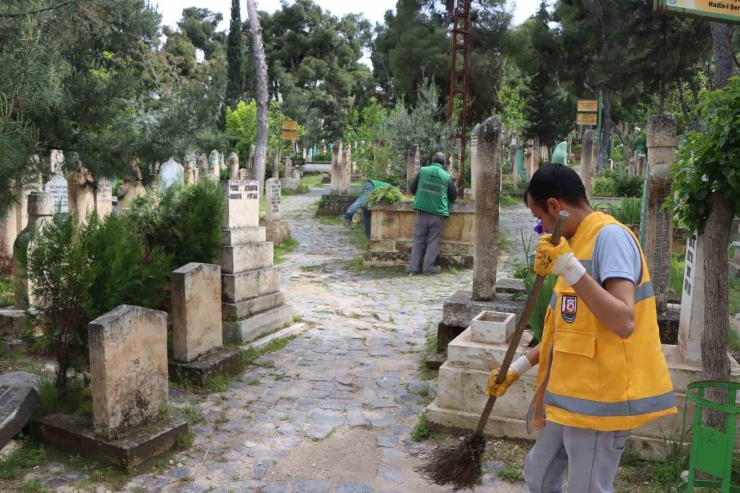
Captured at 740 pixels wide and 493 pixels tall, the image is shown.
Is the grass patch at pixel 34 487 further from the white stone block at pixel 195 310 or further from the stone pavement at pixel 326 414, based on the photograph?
the white stone block at pixel 195 310

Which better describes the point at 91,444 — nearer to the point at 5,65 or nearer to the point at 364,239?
the point at 5,65

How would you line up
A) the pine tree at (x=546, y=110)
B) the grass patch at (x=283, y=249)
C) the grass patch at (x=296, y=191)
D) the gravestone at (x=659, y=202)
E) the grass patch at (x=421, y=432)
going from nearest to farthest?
the grass patch at (x=421, y=432) → the gravestone at (x=659, y=202) → the grass patch at (x=283, y=249) → the grass patch at (x=296, y=191) → the pine tree at (x=546, y=110)

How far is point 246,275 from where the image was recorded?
6.89m

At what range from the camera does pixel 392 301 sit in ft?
29.7

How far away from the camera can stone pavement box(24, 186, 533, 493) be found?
396cm

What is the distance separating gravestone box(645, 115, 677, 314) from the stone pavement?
214cm

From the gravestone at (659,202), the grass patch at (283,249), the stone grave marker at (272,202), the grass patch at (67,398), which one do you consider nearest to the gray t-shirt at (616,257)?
the gravestone at (659,202)

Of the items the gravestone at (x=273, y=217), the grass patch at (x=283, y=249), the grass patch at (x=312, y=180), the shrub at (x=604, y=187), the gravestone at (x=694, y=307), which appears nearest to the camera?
the gravestone at (x=694, y=307)

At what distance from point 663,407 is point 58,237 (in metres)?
3.90

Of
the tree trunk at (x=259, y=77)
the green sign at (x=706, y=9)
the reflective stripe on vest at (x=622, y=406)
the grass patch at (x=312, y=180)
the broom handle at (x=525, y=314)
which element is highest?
the tree trunk at (x=259, y=77)

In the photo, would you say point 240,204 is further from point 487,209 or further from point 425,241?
point 425,241

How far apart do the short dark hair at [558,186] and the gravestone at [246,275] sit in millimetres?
4698

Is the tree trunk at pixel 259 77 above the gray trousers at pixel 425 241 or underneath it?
above

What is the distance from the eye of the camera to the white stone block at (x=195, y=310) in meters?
5.47
